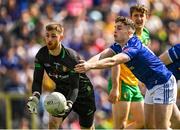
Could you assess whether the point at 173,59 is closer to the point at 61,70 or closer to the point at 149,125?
the point at 149,125

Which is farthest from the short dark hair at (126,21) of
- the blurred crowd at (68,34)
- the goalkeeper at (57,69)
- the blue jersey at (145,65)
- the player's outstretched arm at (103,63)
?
the blurred crowd at (68,34)

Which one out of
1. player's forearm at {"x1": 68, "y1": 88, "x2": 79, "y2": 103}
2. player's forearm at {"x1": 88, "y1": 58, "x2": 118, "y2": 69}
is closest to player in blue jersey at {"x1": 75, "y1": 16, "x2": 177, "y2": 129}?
player's forearm at {"x1": 88, "y1": 58, "x2": 118, "y2": 69}

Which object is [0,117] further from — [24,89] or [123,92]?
[123,92]

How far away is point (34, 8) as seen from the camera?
71.3 ft

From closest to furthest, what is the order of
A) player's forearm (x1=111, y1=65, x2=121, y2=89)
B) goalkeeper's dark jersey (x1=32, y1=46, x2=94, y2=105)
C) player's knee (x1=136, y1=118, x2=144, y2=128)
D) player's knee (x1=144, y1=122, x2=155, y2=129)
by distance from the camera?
player's knee (x1=144, y1=122, x2=155, y2=129), goalkeeper's dark jersey (x1=32, y1=46, x2=94, y2=105), player's forearm (x1=111, y1=65, x2=121, y2=89), player's knee (x1=136, y1=118, x2=144, y2=128)

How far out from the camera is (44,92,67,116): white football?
1217 cm

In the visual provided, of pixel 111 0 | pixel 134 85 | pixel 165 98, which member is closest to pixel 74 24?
pixel 111 0

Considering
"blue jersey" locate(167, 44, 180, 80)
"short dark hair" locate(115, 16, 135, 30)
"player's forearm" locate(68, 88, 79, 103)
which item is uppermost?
"short dark hair" locate(115, 16, 135, 30)

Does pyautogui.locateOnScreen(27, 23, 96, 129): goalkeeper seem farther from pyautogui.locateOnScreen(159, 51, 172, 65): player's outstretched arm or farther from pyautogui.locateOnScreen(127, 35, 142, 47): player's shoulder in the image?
pyautogui.locateOnScreen(159, 51, 172, 65): player's outstretched arm

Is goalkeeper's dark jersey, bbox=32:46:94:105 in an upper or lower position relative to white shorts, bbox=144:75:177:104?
upper

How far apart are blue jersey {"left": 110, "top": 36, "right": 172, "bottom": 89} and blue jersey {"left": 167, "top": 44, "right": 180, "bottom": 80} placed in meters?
0.54

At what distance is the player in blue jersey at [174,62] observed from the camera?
42.0 ft

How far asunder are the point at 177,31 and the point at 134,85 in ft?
25.6

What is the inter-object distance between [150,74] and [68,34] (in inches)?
348
